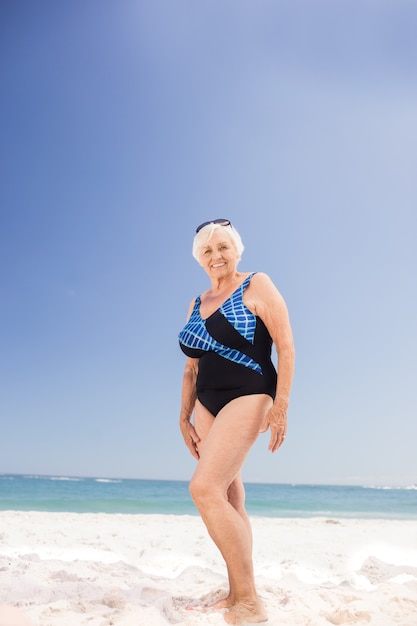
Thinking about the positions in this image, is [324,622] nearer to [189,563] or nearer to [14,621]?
[14,621]

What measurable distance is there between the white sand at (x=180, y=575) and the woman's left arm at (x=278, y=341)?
889 mm

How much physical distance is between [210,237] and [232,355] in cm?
73

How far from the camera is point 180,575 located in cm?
384

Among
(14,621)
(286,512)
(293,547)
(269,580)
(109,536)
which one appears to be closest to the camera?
(14,621)

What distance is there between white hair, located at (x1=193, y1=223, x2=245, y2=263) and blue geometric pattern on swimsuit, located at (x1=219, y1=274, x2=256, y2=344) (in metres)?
0.35

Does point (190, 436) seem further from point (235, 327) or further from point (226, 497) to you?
point (235, 327)

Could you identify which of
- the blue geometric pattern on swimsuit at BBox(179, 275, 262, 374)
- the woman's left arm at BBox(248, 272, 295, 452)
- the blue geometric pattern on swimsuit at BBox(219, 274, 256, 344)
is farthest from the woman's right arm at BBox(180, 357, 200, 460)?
the woman's left arm at BBox(248, 272, 295, 452)

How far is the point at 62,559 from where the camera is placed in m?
4.26

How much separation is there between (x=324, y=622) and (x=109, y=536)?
3.77m

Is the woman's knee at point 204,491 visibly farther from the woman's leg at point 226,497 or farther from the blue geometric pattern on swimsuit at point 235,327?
the blue geometric pattern on swimsuit at point 235,327

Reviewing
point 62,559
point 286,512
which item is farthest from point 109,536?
point 286,512

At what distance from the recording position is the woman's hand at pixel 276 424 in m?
2.61

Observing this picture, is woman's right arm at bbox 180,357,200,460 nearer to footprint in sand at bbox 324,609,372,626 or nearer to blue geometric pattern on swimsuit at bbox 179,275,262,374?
blue geometric pattern on swimsuit at bbox 179,275,262,374

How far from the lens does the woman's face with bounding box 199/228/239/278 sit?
3029mm
